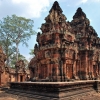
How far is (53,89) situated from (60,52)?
600 cm

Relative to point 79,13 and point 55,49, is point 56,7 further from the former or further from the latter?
point 79,13

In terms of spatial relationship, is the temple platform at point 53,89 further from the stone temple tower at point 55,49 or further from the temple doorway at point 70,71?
the temple doorway at point 70,71

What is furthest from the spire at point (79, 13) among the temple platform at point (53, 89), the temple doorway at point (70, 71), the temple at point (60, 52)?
the temple platform at point (53, 89)

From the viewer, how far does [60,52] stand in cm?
1296

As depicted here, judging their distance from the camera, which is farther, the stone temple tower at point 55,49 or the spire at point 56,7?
the spire at point 56,7

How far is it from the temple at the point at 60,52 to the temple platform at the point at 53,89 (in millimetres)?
3302

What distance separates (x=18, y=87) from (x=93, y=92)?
15.7ft

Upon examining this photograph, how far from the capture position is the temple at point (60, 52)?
41.8ft

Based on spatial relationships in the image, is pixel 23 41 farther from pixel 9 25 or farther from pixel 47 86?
pixel 47 86

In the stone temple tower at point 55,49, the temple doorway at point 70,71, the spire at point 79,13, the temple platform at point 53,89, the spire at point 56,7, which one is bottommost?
the temple platform at point 53,89

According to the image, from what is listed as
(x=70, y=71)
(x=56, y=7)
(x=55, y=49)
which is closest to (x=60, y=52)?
(x=55, y=49)

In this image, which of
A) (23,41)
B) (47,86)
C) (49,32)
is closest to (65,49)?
(49,32)

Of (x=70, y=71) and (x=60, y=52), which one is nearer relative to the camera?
(x=60, y=52)

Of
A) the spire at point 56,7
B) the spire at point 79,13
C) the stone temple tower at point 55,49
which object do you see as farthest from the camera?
the spire at point 79,13
